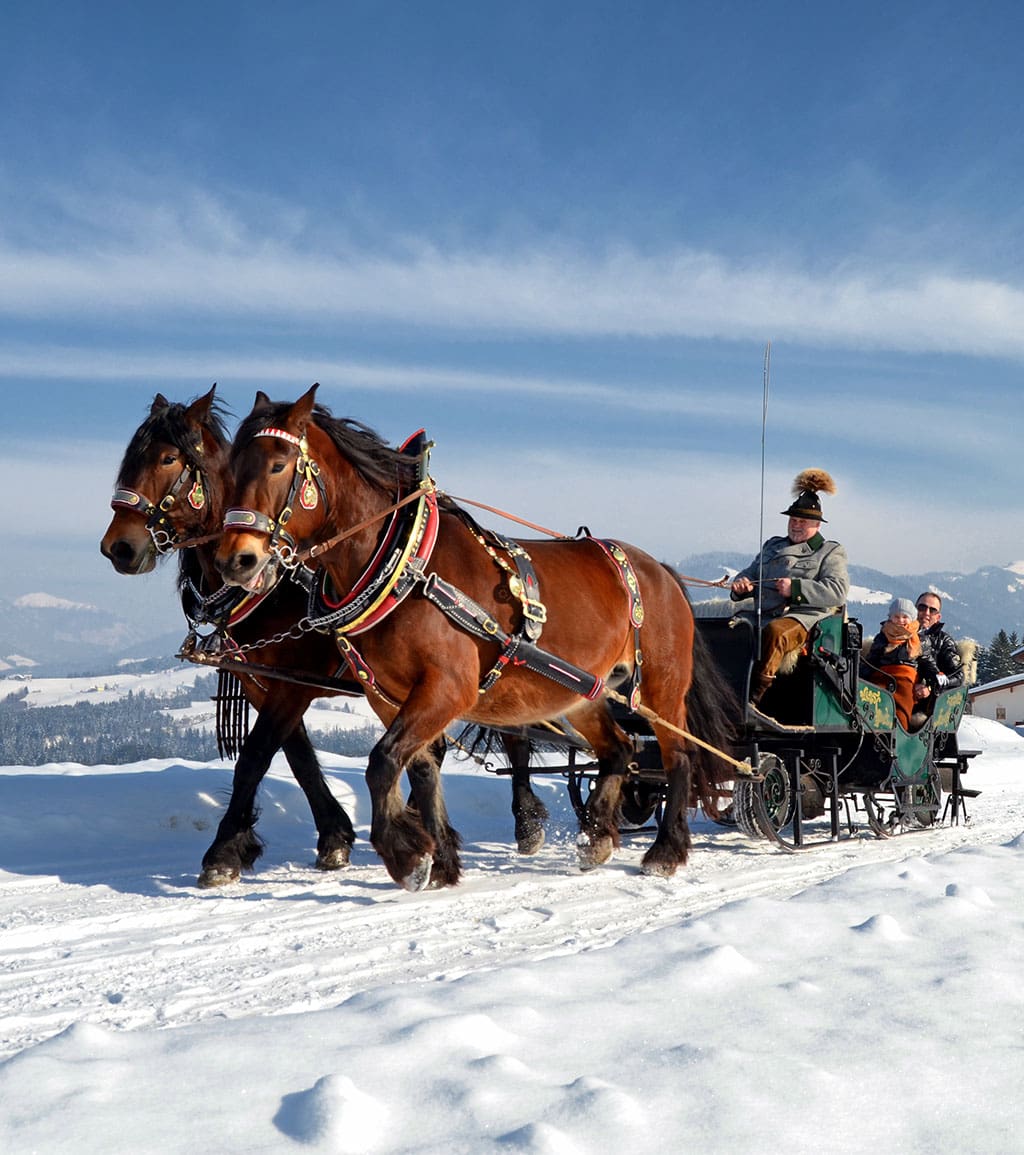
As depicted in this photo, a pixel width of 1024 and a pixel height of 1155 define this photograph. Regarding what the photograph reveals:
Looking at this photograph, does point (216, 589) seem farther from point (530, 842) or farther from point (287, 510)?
point (530, 842)

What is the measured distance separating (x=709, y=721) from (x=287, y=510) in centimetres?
356

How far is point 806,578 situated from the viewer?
7879 millimetres

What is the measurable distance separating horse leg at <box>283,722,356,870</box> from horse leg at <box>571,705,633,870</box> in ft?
4.53

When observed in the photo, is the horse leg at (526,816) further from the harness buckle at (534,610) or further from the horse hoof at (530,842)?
the harness buckle at (534,610)

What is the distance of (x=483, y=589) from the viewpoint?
18.6 feet

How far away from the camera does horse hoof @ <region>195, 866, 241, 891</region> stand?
18.8ft

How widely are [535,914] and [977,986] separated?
208 centimetres

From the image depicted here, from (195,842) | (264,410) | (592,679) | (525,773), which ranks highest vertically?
(264,410)

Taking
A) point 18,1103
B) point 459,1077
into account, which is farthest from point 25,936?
point 459,1077

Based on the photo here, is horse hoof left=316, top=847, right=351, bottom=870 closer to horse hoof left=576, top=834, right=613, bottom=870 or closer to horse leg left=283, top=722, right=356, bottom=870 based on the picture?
horse leg left=283, top=722, right=356, bottom=870

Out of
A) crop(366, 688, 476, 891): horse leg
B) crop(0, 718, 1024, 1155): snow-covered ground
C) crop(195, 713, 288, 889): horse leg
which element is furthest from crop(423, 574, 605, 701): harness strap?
crop(195, 713, 288, 889): horse leg

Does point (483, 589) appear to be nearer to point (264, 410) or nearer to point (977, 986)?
point (264, 410)

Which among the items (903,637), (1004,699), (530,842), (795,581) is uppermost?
(795,581)

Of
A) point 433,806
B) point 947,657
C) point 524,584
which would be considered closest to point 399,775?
point 433,806
